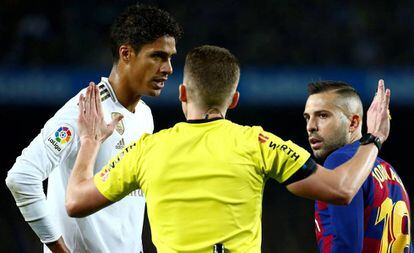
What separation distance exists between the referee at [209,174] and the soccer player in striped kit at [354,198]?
1.74 ft

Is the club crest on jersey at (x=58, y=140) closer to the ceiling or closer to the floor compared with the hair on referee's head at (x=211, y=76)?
closer to the floor

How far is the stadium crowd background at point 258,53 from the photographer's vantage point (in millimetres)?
9094

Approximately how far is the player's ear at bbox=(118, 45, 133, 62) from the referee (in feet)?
3.65

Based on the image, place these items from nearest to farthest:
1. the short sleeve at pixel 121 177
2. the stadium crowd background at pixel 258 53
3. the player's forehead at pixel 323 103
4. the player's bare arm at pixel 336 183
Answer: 1. the player's bare arm at pixel 336 183
2. the short sleeve at pixel 121 177
3. the player's forehead at pixel 323 103
4. the stadium crowd background at pixel 258 53

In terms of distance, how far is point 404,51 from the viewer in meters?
9.98

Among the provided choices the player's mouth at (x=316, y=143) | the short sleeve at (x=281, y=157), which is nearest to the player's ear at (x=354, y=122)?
the player's mouth at (x=316, y=143)

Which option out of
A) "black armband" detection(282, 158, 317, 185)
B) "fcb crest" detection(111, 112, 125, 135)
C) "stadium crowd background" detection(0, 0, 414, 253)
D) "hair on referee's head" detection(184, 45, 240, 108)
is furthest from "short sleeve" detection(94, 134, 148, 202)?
"stadium crowd background" detection(0, 0, 414, 253)

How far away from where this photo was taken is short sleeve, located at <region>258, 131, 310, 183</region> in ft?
8.54

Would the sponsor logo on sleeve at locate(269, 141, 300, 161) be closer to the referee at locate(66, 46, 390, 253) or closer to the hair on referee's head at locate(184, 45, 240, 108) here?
the referee at locate(66, 46, 390, 253)

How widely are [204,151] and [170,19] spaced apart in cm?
130

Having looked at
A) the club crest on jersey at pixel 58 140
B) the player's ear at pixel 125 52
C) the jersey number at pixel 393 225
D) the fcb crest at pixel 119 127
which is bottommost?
the jersey number at pixel 393 225

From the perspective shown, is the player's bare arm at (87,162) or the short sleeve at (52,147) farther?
the short sleeve at (52,147)

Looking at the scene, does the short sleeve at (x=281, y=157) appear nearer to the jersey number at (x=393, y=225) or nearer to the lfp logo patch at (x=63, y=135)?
the jersey number at (x=393, y=225)

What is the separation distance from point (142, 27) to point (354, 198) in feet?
4.19
